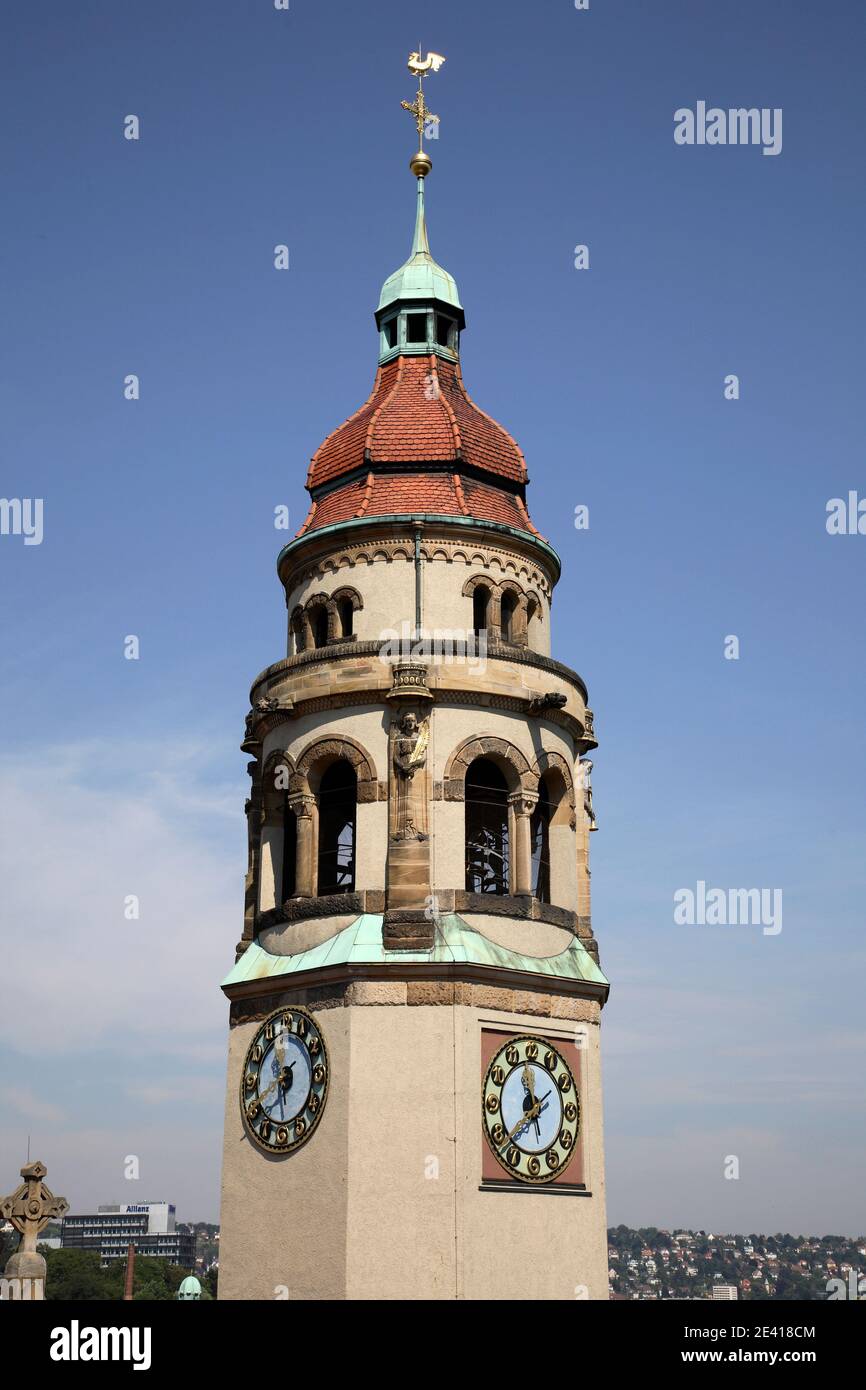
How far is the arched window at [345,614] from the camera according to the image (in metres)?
35.4

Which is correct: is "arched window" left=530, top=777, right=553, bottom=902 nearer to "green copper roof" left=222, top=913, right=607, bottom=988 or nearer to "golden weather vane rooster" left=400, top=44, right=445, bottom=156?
"green copper roof" left=222, top=913, right=607, bottom=988

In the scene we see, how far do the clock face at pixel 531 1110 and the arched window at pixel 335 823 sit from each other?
5.37 metres

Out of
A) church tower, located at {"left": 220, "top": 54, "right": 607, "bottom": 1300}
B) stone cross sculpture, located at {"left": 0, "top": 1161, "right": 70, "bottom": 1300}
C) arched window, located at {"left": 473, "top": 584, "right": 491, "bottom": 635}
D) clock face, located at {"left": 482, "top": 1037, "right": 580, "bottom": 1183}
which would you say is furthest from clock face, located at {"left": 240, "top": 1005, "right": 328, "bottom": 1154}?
arched window, located at {"left": 473, "top": 584, "right": 491, "bottom": 635}

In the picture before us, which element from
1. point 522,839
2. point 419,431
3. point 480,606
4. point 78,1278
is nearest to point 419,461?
point 419,431

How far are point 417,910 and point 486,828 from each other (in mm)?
4489

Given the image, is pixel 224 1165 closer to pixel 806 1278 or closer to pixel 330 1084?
pixel 330 1084

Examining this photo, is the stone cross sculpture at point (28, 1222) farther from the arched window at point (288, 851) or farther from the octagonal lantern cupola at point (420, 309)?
the octagonal lantern cupola at point (420, 309)

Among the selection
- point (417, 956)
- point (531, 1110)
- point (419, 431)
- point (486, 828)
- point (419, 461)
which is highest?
point (419, 431)

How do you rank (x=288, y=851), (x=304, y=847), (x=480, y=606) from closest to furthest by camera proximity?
(x=304, y=847) < (x=288, y=851) < (x=480, y=606)

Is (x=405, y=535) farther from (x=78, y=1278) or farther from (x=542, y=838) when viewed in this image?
(x=78, y=1278)

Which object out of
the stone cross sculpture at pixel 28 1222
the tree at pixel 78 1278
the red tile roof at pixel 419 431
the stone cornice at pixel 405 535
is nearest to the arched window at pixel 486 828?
the stone cornice at pixel 405 535

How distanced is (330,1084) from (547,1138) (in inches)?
176

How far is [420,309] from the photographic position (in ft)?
131

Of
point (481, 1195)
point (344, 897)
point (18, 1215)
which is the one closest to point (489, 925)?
point (344, 897)
